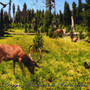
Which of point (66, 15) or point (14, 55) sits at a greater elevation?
point (66, 15)

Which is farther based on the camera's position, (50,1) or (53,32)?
(53,32)

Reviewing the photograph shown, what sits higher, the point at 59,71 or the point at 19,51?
the point at 19,51

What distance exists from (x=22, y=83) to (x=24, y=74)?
1.74ft

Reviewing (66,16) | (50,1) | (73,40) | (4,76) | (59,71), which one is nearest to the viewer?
(4,76)

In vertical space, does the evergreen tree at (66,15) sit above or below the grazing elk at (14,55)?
above

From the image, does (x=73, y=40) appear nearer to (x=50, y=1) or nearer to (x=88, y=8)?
(x=88, y=8)

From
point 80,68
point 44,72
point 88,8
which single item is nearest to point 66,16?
point 88,8

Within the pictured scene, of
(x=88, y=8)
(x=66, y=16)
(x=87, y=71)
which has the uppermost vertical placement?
(x=66, y=16)

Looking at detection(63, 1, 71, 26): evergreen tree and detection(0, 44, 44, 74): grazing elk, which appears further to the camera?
detection(63, 1, 71, 26): evergreen tree

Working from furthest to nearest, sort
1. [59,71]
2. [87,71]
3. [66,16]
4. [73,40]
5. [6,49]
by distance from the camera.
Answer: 1. [66,16]
2. [73,40]
3. [87,71]
4. [59,71]
5. [6,49]

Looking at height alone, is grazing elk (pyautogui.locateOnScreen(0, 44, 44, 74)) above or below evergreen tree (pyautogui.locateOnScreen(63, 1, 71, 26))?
below

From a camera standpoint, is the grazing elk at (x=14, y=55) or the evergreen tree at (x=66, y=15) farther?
the evergreen tree at (x=66, y=15)

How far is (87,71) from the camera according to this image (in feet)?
29.9

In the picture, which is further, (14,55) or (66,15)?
(66,15)
